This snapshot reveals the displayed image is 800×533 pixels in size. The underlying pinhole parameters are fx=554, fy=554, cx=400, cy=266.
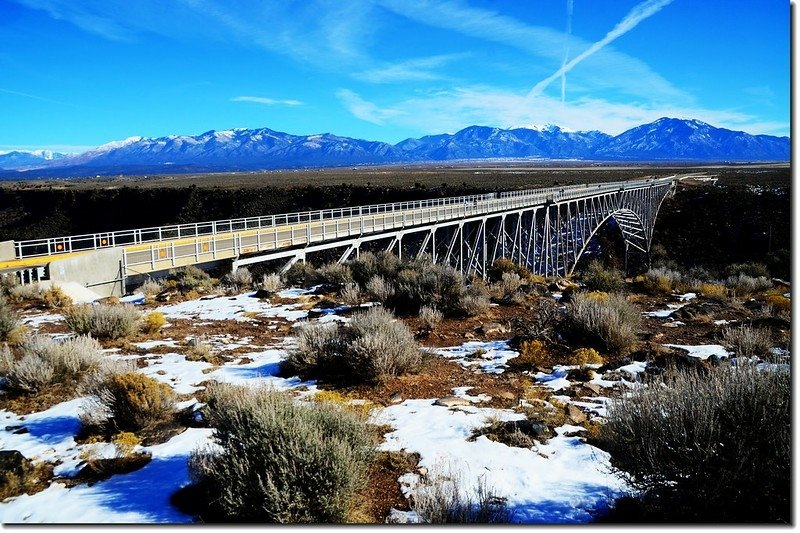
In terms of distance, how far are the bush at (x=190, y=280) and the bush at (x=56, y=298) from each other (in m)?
2.53

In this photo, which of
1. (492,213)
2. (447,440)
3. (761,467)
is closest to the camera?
(761,467)

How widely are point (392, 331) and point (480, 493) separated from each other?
3927 mm

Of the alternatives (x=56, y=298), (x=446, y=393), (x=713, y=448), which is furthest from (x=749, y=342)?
(x=56, y=298)

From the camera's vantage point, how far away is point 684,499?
322cm

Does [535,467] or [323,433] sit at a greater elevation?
[323,433]

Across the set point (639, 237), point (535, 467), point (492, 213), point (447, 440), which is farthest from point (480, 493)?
point (639, 237)

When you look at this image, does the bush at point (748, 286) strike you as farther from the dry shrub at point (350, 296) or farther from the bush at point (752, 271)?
the dry shrub at point (350, 296)

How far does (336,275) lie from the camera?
47.1ft

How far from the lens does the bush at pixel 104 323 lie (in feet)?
28.6

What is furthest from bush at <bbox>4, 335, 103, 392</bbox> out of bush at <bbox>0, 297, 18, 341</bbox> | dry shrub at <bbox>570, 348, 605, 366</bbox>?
dry shrub at <bbox>570, 348, 605, 366</bbox>

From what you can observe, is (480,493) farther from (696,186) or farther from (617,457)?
(696,186)

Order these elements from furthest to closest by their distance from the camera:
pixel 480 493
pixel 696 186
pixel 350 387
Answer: pixel 696 186
pixel 350 387
pixel 480 493

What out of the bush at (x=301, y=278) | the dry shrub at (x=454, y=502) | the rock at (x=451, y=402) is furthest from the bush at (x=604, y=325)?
the bush at (x=301, y=278)

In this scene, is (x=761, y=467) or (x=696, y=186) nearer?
(x=761, y=467)
